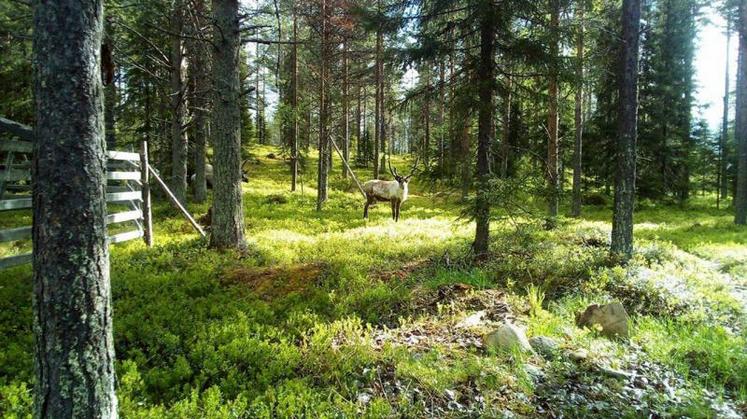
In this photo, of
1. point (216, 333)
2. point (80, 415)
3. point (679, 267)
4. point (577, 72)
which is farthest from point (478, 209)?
point (80, 415)

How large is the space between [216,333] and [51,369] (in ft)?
8.67

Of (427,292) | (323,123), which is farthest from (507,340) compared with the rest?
(323,123)

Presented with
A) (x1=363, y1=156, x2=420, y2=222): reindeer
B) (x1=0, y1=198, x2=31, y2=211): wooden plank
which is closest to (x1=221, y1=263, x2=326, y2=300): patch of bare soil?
(x1=0, y1=198, x2=31, y2=211): wooden plank

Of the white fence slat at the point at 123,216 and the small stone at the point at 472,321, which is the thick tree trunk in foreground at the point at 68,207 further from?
the white fence slat at the point at 123,216

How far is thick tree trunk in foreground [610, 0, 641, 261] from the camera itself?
9.38 metres

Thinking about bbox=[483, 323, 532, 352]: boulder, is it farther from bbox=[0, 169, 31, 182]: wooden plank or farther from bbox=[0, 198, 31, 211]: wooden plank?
bbox=[0, 169, 31, 182]: wooden plank

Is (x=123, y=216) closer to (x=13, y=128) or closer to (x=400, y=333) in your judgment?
(x=13, y=128)

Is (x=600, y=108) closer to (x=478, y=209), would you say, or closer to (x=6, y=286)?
(x=478, y=209)

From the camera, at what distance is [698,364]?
5078 millimetres

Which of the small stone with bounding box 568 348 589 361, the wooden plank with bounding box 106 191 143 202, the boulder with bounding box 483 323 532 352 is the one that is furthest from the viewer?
the wooden plank with bounding box 106 191 143 202

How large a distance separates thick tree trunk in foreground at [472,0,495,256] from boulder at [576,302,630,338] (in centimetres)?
330

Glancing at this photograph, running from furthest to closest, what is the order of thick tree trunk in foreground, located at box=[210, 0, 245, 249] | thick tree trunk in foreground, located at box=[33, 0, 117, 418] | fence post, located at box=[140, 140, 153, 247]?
fence post, located at box=[140, 140, 153, 247]
thick tree trunk in foreground, located at box=[210, 0, 245, 249]
thick tree trunk in foreground, located at box=[33, 0, 117, 418]

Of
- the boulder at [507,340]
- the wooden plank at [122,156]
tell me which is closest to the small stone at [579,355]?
the boulder at [507,340]

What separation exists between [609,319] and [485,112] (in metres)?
5.26
